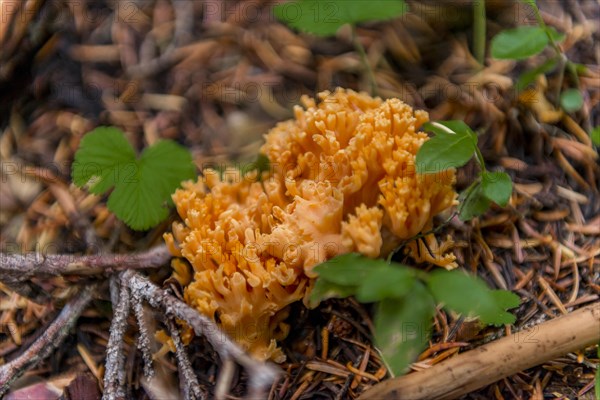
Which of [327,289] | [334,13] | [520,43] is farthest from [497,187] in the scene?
[334,13]

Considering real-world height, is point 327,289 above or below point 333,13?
below

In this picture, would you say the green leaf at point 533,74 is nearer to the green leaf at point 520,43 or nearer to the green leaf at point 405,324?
the green leaf at point 520,43

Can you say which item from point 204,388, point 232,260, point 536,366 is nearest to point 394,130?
point 232,260

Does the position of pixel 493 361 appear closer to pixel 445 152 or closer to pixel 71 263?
pixel 445 152

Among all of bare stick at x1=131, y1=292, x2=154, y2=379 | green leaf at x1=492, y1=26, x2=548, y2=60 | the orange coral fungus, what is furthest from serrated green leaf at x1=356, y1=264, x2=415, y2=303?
green leaf at x1=492, y1=26, x2=548, y2=60

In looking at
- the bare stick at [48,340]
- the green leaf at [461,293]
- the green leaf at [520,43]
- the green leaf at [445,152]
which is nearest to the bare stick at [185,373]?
the bare stick at [48,340]

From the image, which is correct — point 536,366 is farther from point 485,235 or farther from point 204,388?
point 204,388
